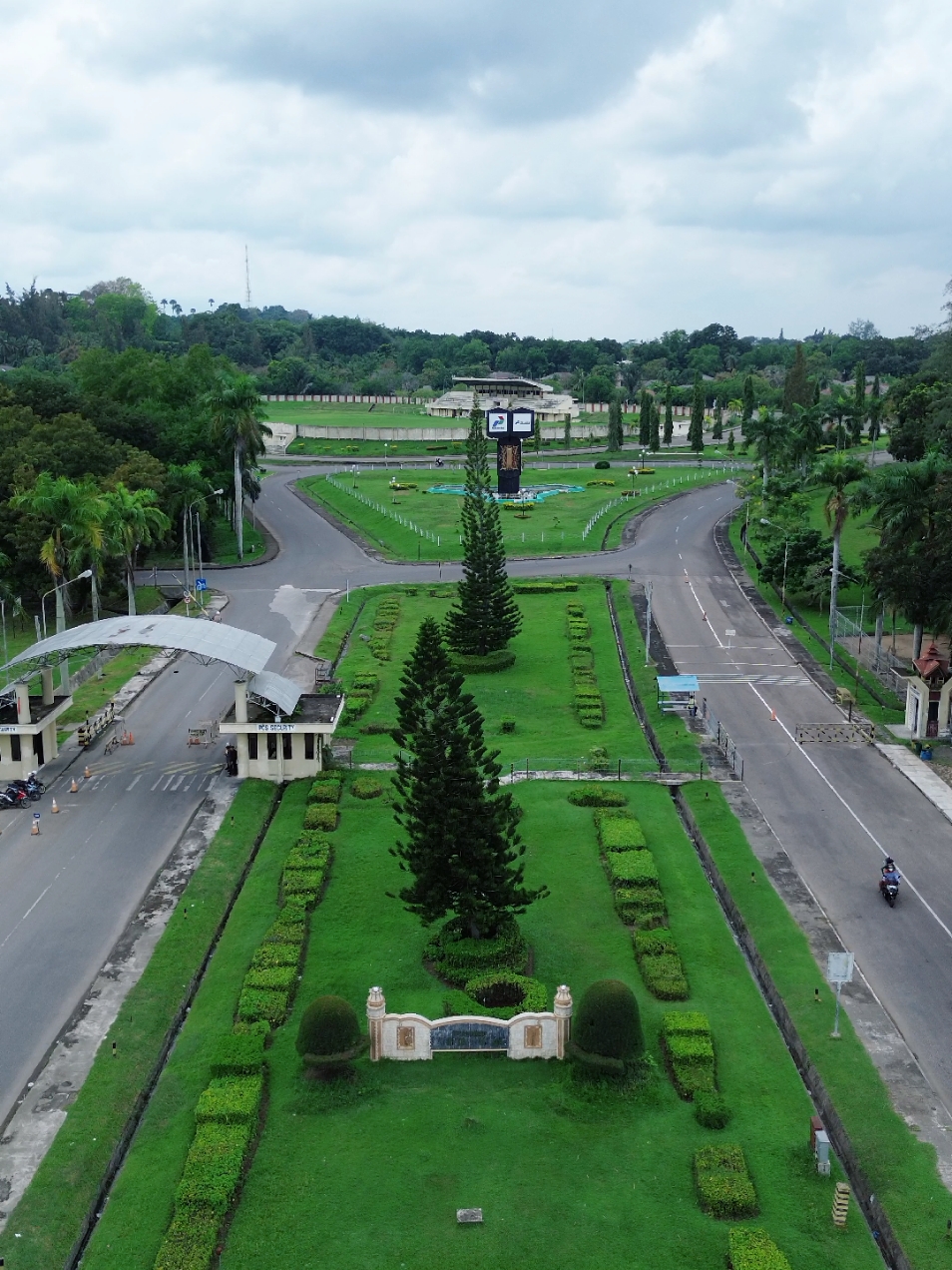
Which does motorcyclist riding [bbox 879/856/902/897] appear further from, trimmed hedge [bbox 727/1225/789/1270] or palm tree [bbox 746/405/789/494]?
palm tree [bbox 746/405/789/494]

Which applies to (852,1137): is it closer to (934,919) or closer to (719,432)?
(934,919)

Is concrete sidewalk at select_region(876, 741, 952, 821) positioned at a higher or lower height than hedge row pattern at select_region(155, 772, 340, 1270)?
higher

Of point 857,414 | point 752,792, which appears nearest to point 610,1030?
point 752,792

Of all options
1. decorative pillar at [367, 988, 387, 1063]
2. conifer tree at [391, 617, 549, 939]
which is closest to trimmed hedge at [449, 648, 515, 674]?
conifer tree at [391, 617, 549, 939]

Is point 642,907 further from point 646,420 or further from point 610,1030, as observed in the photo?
point 646,420

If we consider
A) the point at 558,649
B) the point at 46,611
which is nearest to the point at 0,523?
the point at 46,611

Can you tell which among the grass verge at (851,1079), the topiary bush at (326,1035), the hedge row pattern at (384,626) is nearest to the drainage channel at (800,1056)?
the grass verge at (851,1079)
